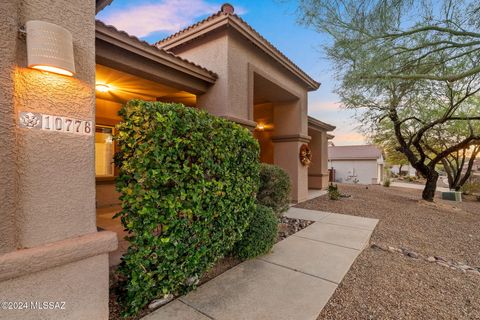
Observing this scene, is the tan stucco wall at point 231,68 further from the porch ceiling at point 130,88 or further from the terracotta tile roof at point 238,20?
the porch ceiling at point 130,88

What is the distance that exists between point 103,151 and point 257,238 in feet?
21.2

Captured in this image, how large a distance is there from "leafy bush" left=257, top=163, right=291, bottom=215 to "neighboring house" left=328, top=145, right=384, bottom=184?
22242 mm

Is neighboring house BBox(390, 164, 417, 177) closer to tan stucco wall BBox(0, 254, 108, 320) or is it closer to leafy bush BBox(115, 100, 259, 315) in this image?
leafy bush BBox(115, 100, 259, 315)

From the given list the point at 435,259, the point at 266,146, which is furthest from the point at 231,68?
the point at 266,146

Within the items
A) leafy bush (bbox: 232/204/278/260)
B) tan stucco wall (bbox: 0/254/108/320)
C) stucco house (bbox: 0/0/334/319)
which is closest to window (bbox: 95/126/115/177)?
stucco house (bbox: 0/0/334/319)

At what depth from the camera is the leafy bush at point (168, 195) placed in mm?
2369

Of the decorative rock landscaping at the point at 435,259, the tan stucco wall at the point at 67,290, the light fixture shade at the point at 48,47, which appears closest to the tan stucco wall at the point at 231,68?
the light fixture shade at the point at 48,47

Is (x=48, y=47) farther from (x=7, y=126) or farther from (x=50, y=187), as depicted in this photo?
(x=50, y=187)

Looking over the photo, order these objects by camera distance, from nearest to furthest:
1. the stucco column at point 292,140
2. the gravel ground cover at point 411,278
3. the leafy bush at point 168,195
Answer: the leafy bush at point 168,195
the gravel ground cover at point 411,278
the stucco column at point 292,140

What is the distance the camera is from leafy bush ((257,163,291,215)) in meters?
5.01

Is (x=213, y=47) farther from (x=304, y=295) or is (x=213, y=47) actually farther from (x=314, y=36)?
(x=304, y=295)

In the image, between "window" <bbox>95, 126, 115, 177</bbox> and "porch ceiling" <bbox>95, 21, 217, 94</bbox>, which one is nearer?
"porch ceiling" <bbox>95, 21, 217, 94</bbox>

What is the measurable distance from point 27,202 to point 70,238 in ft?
1.61

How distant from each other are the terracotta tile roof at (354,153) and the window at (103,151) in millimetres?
27055
